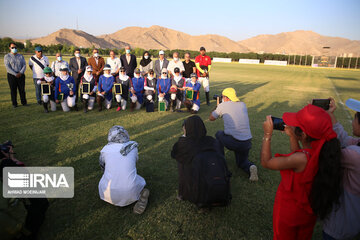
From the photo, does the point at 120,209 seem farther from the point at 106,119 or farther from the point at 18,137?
the point at 106,119

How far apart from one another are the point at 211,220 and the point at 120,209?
51.6 inches

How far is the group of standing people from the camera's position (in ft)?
26.2

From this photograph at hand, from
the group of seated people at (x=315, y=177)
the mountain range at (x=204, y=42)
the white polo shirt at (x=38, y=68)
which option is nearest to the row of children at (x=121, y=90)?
the white polo shirt at (x=38, y=68)

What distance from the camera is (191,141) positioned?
9.59 ft

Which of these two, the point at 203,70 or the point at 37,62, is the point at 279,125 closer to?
the point at 203,70

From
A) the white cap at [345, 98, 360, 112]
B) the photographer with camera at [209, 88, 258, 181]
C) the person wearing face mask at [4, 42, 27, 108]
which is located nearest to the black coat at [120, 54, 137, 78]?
the person wearing face mask at [4, 42, 27, 108]

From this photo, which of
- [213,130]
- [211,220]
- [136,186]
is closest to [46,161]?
[136,186]

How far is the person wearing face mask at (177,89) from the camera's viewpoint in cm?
860

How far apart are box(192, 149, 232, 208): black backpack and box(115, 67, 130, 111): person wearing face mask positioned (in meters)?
6.25

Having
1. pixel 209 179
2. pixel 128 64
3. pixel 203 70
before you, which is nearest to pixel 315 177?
pixel 209 179

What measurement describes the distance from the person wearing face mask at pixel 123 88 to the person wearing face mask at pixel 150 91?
0.75 m

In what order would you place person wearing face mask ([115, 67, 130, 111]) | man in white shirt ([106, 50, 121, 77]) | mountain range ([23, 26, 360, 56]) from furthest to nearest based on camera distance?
mountain range ([23, 26, 360, 56]), man in white shirt ([106, 50, 121, 77]), person wearing face mask ([115, 67, 130, 111])

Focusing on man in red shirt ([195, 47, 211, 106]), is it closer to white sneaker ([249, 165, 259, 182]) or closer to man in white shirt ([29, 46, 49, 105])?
white sneaker ([249, 165, 259, 182])

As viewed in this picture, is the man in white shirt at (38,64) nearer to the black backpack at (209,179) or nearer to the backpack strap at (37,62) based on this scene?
the backpack strap at (37,62)
